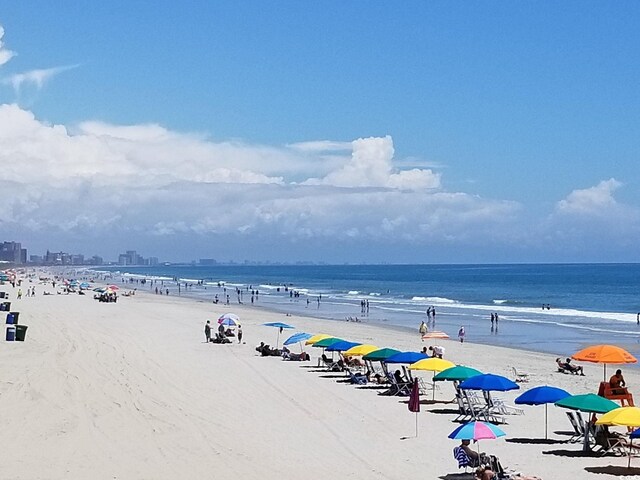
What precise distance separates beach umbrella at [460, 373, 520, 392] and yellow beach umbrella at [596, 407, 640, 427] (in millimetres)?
3177

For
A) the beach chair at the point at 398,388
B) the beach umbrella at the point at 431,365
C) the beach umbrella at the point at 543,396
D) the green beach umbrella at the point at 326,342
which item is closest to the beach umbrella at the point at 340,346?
the green beach umbrella at the point at 326,342

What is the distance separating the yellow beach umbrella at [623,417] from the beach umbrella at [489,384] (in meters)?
3.18

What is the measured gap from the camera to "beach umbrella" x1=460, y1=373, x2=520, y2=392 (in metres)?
15.6

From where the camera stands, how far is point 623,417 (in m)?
12.1

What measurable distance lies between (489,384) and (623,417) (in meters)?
3.84

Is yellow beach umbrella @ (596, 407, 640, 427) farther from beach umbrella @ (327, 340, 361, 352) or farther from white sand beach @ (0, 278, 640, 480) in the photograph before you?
beach umbrella @ (327, 340, 361, 352)

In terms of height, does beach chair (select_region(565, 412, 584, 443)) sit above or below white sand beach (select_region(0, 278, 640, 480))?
above

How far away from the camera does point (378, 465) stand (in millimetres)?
12539

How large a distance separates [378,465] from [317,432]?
265 centimetres

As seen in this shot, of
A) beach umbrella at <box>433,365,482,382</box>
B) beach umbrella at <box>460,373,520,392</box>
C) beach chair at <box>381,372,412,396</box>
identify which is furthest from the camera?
beach chair at <box>381,372,412,396</box>

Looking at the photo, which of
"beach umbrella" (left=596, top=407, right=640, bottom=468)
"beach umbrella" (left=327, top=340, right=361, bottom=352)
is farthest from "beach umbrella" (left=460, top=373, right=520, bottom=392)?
"beach umbrella" (left=327, top=340, right=361, bottom=352)

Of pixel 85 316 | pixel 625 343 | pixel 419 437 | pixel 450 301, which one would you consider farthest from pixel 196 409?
pixel 450 301

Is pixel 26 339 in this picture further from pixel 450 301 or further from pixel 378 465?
pixel 450 301

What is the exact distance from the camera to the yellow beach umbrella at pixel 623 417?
12.0 metres
